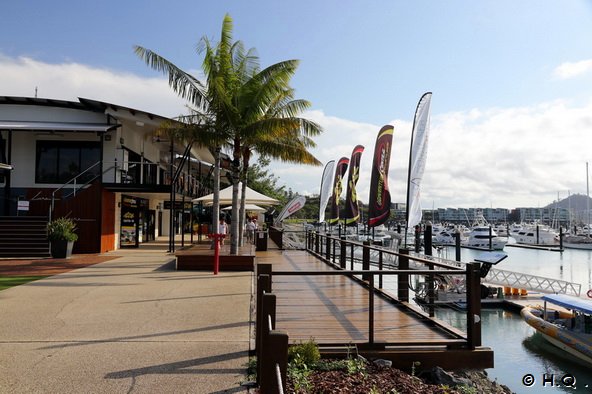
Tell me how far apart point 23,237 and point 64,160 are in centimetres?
477

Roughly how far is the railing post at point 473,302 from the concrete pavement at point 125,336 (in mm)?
2922

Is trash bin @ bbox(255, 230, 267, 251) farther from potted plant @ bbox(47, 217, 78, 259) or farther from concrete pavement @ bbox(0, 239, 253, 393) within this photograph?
concrete pavement @ bbox(0, 239, 253, 393)

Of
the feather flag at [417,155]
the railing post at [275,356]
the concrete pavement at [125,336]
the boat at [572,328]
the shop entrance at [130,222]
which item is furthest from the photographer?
the shop entrance at [130,222]

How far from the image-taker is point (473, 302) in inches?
225

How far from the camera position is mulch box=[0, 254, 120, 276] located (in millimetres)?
13359

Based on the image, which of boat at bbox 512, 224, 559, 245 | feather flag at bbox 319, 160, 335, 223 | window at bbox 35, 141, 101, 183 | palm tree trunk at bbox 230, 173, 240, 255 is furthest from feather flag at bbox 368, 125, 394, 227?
boat at bbox 512, 224, 559, 245

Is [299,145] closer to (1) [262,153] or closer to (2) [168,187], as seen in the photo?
(1) [262,153]

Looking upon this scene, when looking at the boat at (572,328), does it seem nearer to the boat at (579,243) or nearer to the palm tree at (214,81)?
the palm tree at (214,81)

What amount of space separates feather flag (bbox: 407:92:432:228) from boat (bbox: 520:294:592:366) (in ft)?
21.2

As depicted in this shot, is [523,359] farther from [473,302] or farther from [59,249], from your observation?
[59,249]

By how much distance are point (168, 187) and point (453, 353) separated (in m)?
16.9

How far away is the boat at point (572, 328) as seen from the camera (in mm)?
13046

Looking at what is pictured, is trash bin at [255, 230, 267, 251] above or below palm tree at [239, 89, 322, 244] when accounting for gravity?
below

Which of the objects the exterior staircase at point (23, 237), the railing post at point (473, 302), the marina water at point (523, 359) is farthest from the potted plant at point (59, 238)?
the railing post at point (473, 302)
